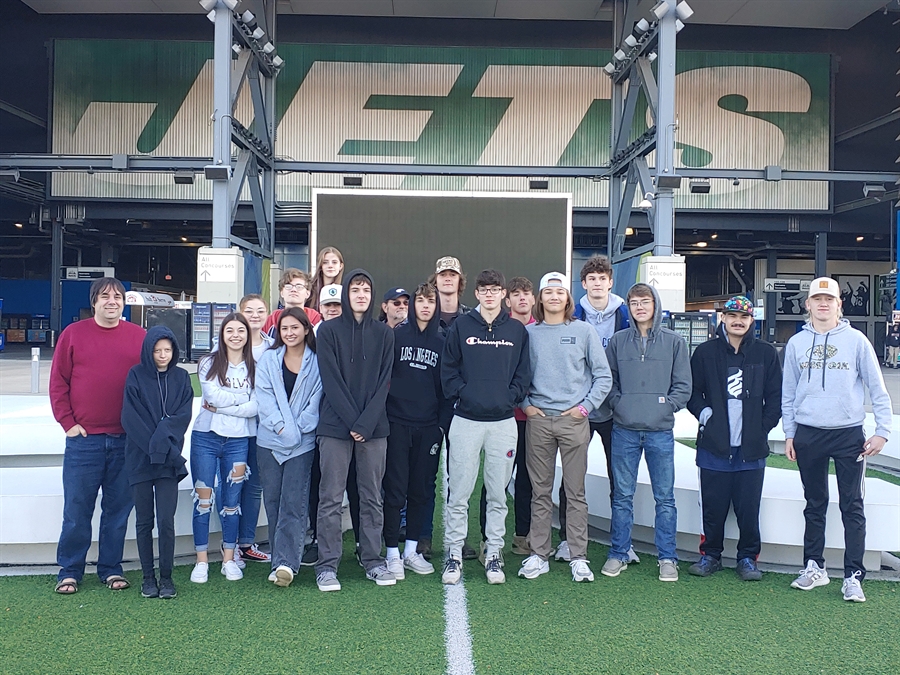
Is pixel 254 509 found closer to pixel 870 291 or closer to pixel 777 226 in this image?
pixel 777 226

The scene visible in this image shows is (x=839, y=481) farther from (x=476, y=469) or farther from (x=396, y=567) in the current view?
(x=396, y=567)

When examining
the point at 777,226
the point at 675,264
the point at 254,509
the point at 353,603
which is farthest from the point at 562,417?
the point at 777,226

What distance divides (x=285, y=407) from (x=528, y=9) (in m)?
20.9

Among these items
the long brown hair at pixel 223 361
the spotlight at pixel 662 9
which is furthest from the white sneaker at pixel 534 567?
the spotlight at pixel 662 9

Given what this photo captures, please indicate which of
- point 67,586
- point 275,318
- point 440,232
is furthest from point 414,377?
point 440,232

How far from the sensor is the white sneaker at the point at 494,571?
400cm

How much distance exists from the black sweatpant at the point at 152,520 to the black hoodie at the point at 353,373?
87cm

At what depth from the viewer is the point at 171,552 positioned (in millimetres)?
3787

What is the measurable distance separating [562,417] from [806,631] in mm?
1592

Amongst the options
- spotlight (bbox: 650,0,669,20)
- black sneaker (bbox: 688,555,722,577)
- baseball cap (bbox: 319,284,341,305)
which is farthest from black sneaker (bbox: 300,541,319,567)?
spotlight (bbox: 650,0,669,20)

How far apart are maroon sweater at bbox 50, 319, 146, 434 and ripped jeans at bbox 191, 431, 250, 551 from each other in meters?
0.44

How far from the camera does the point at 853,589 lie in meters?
3.77

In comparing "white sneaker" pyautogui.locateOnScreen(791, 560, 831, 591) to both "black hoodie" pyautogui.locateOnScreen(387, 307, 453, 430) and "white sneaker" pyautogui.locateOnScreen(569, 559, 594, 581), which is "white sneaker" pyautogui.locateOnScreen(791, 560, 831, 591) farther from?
Answer: "black hoodie" pyautogui.locateOnScreen(387, 307, 453, 430)

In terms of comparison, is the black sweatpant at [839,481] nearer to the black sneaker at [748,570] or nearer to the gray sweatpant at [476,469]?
the black sneaker at [748,570]
